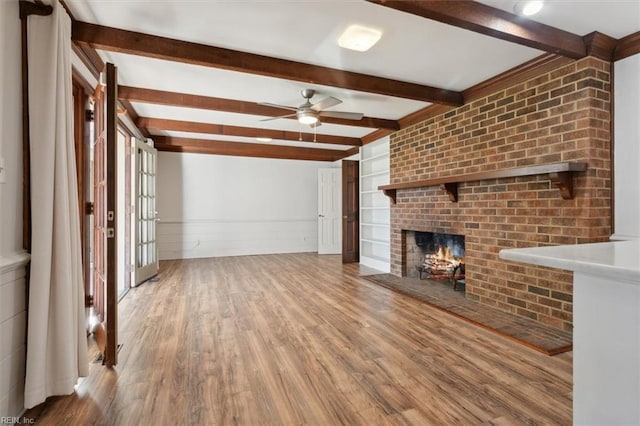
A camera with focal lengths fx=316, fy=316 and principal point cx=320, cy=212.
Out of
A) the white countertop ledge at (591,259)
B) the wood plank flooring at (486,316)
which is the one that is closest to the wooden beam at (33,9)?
the white countertop ledge at (591,259)

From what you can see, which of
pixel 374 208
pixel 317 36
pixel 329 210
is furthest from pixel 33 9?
pixel 329 210

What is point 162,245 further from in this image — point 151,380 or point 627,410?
point 627,410

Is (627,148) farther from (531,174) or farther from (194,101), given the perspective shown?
(194,101)

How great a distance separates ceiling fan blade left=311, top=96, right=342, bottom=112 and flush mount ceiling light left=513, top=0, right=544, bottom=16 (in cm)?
170

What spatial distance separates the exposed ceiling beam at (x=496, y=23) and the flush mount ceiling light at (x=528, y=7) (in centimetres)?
8

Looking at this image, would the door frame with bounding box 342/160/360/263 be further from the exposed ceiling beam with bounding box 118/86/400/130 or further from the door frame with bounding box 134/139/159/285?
the door frame with bounding box 134/139/159/285

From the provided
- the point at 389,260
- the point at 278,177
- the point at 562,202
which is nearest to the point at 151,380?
the point at 562,202

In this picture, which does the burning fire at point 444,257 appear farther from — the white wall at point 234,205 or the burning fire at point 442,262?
the white wall at point 234,205

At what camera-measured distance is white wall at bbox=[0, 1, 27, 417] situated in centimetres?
154

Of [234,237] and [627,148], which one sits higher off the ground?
[627,148]

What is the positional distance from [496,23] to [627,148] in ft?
5.13

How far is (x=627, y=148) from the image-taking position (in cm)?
256

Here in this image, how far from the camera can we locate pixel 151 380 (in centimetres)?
203

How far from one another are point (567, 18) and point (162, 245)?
282 inches
